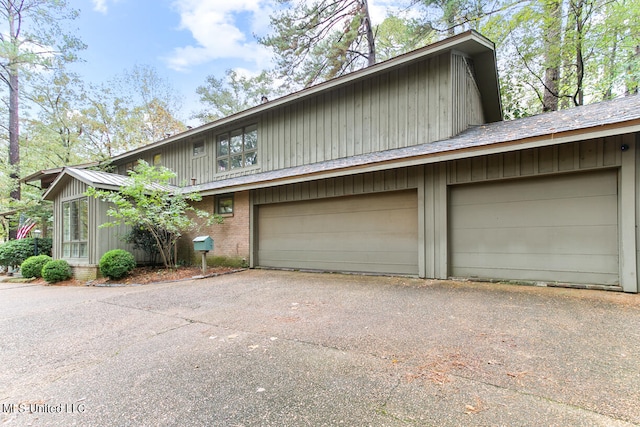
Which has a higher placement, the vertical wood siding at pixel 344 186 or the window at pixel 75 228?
the vertical wood siding at pixel 344 186

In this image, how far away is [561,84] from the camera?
12.9 m

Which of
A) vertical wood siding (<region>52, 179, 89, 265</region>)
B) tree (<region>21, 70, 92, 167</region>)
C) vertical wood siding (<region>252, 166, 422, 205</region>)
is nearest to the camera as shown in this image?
vertical wood siding (<region>252, 166, 422, 205</region>)

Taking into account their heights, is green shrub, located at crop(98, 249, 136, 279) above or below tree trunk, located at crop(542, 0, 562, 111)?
below

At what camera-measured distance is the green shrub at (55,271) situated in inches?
316

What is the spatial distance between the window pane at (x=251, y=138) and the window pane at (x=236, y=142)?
0.91 ft

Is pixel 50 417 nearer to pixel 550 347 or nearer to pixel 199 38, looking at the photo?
pixel 550 347

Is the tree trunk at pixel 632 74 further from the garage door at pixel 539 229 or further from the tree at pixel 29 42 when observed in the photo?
the tree at pixel 29 42

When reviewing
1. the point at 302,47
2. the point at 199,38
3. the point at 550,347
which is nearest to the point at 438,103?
the point at 550,347

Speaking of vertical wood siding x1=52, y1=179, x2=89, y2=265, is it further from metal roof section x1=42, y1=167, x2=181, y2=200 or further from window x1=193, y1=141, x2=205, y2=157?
window x1=193, y1=141, x2=205, y2=157

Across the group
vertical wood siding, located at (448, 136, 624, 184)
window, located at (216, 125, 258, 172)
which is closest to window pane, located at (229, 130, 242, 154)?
window, located at (216, 125, 258, 172)

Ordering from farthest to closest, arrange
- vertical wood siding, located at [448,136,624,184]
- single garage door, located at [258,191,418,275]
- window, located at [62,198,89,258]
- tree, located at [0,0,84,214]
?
1. tree, located at [0,0,84,214]
2. window, located at [62,198,89,258]
3. single garage door, located at [258,191,418,275]
4. vertical wood siding, located at [448,136,624,184]

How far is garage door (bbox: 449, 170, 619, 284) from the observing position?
15.2 ft

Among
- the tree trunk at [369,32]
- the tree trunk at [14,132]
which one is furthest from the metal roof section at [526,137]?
the tree trunk at [14,132]

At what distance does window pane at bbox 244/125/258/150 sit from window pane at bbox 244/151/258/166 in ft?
0.86
